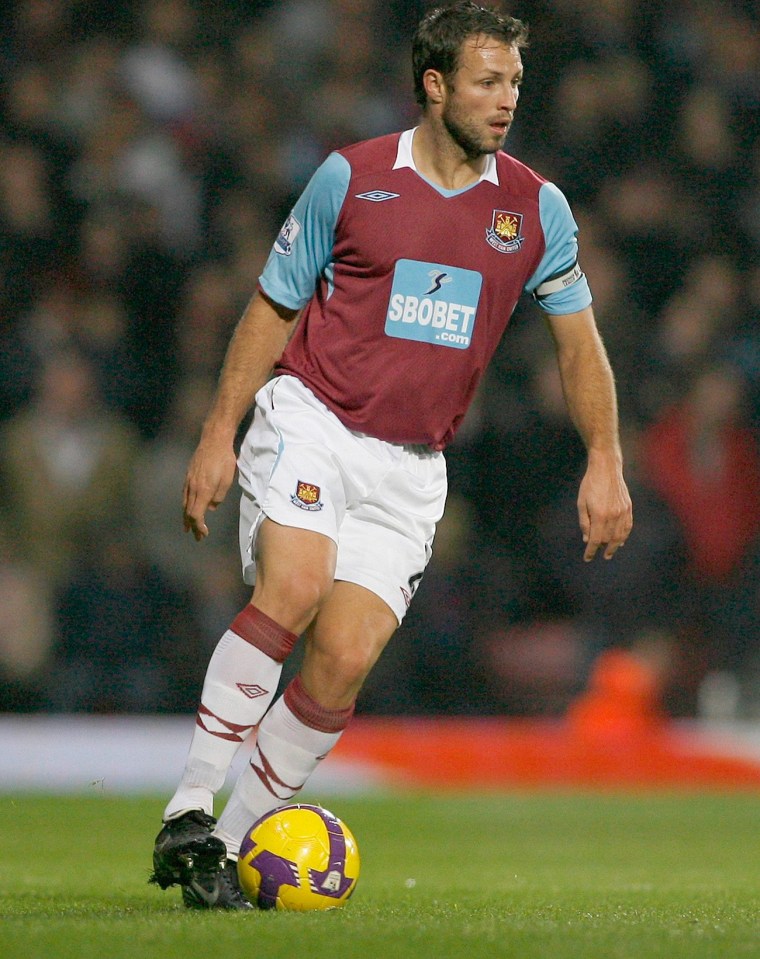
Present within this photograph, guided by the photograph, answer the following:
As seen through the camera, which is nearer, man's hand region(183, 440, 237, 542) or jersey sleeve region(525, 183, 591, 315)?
man's hand region(183, 440, 237, 542)

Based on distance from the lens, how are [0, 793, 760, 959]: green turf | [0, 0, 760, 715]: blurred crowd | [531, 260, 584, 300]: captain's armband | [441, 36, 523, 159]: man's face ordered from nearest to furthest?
[0, 793, 760, 959]: green turf < [441, 36, 523, 159]: man's face < [531, 260, 584, 300]: captain's armband < [0, 0, 760, 715]: blurred crowd

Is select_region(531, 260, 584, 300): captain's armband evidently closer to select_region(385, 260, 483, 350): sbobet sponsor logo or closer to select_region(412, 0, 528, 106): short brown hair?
select_region(385, 260, 483, 350): sbobet sponsor logo

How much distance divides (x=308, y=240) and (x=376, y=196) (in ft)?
0.73

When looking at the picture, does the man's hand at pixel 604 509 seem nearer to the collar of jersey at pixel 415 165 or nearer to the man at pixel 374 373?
the man at pixel 374 373

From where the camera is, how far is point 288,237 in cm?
459

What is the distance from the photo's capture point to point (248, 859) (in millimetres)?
4211

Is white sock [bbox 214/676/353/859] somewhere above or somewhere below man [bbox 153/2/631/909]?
below

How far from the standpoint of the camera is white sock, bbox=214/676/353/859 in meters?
4.41

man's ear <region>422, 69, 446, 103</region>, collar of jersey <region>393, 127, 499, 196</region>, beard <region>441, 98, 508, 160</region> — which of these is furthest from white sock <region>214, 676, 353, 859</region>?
man's ear <region>422, 69, 446, 103</region>

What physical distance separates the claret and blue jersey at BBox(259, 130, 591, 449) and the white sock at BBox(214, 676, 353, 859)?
78 cm

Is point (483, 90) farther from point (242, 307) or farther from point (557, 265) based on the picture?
point (242, 307)

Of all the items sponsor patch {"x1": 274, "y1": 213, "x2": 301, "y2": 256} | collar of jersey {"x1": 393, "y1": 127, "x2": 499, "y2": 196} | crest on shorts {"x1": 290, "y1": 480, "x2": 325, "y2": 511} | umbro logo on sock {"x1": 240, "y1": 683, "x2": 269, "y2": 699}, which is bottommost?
umbro logo on sock {"x1": 240, "y1": 683, "x2": 269, "y2": 699}

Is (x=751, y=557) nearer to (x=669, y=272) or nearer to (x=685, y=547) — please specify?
(x=685, y=547)

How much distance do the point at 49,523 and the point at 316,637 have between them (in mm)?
5217
